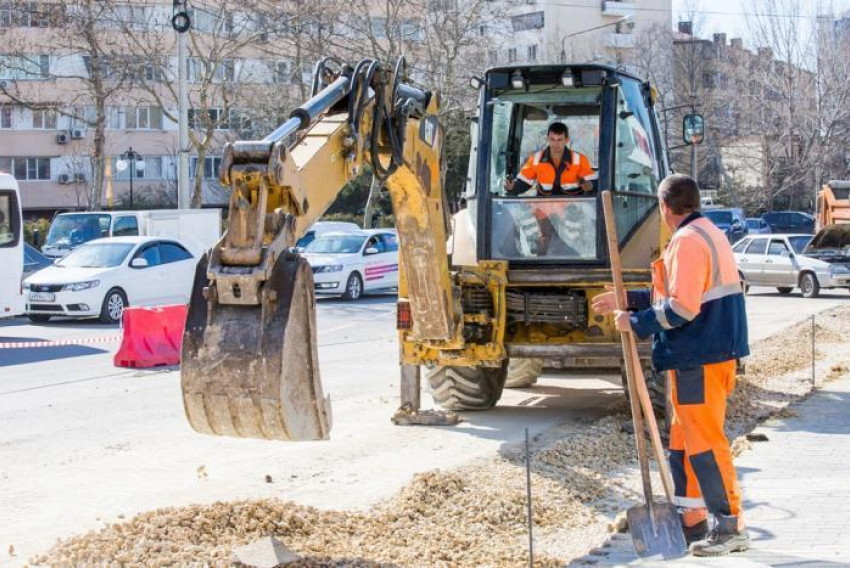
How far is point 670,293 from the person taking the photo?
7.25 m

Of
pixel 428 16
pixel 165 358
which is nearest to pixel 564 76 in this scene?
pixel 165 358

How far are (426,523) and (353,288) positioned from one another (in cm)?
2259

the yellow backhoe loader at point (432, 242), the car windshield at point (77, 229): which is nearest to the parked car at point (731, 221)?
the car windshield at point (77, 229)

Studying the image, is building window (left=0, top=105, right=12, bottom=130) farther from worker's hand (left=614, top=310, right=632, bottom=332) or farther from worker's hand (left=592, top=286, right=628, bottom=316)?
worker's hand (left=614, top=310, right=632, bottom=332)

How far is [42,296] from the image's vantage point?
79.7 ft

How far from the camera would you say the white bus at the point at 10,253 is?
23.6 m

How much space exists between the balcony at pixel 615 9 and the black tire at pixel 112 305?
204 feet

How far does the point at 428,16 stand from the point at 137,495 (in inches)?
1444

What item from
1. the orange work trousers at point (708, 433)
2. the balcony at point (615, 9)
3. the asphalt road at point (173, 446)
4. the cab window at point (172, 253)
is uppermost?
the balcony at point (615, 9)

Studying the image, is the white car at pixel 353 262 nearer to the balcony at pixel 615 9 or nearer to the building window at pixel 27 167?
the building window at pixel 27 167

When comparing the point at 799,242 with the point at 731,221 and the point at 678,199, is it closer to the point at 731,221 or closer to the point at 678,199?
the point at 731,221

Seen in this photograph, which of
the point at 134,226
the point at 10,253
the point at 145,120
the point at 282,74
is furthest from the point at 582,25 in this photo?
the point at 10,253

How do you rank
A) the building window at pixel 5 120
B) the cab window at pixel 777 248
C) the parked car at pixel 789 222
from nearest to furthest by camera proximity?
the cab window at pixel 777 248, the parked car at pixel 789 222, the building window at pixel 5 120

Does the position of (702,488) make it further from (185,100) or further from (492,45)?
(492,45)
